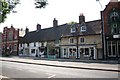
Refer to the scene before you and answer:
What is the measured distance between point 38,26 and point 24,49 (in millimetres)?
8942

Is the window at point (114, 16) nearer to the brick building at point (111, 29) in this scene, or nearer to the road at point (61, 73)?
the brick building at point (111, 29)

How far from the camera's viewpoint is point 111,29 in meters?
47.8

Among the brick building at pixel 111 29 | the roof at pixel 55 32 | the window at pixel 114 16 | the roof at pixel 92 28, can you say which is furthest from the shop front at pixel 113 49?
the window at pixel 114 16

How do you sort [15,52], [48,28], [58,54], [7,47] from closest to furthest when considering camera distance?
[58,54] < [48,28] < [15,52] < [7,47]

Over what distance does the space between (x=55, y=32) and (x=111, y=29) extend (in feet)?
68.7

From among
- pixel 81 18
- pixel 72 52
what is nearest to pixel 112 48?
pixel 72 52

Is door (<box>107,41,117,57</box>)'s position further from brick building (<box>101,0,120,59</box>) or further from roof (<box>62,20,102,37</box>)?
roof (<box>62,20,102,37</box>)

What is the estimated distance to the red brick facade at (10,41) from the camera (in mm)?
84750

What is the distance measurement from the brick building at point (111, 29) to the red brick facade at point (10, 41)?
4265cm

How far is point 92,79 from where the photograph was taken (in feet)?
54.7

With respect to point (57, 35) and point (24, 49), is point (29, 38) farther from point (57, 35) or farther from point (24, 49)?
point (57, 35)

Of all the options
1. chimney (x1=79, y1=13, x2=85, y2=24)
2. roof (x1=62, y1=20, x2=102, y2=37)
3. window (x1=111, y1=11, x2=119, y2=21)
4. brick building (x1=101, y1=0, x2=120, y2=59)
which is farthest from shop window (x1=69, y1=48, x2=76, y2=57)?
window (x1=111, y1=11, x2=119, y2=21)

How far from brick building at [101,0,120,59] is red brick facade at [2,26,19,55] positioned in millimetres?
42649

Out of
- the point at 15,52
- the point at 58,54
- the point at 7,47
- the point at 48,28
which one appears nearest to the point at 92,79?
the point at 58,54
